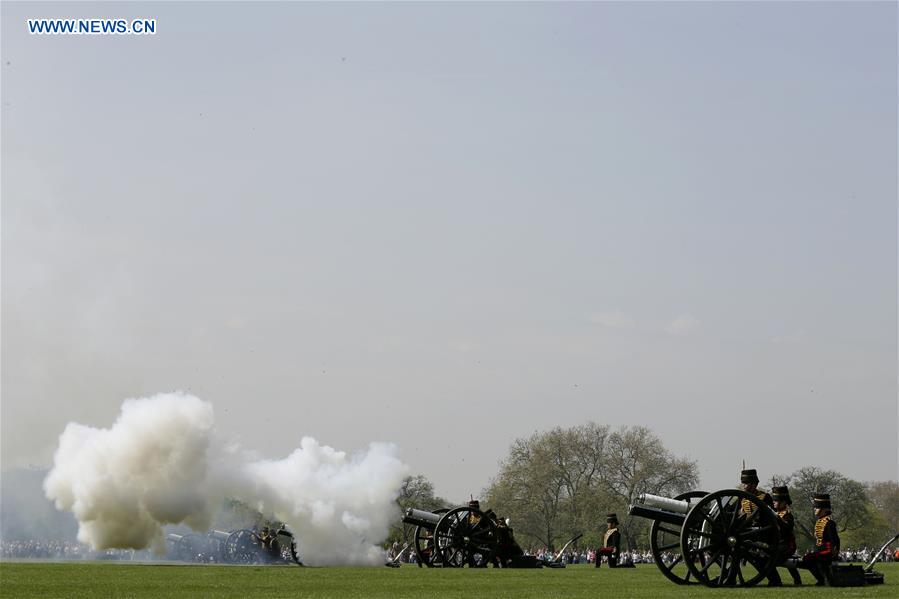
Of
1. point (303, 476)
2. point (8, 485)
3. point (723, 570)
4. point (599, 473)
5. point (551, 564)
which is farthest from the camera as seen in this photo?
point (599, 473)

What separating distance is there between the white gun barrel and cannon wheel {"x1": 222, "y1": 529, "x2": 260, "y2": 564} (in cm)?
2624

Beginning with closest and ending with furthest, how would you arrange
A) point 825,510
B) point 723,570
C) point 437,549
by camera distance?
point 723,570 → point 825,510 → point 437,549

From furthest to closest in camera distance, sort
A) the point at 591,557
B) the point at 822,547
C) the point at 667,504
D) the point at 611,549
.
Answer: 1. the point at 591,557
2. the point at 611,549
3. the point at 667,504
4. the point at 822,547

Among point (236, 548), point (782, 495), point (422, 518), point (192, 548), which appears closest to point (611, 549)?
point (422, 518)

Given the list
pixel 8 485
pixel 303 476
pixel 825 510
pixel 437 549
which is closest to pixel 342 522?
pixel 303 476

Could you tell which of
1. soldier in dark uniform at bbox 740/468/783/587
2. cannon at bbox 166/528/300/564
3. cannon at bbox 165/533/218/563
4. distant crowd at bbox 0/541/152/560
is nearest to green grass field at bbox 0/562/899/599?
soldier in dark uniform at bbox 740/468/783/587

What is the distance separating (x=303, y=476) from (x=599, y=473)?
157ft

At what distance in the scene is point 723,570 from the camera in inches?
798

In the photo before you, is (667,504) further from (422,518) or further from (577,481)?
(577,481)

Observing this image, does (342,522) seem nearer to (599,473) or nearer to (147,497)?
(147,497)

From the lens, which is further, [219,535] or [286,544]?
[219,535]

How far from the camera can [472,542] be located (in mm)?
34875

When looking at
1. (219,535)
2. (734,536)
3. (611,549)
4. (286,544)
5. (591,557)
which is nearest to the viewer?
(734,536)

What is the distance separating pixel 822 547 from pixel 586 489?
63.4m
